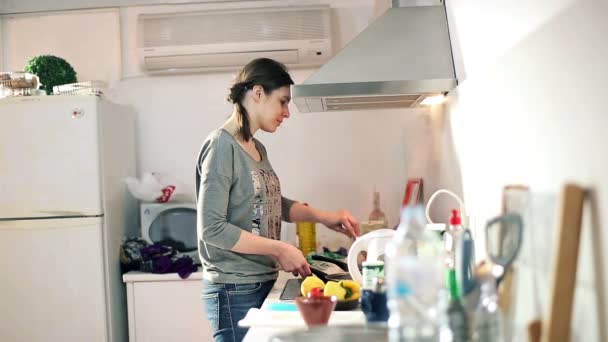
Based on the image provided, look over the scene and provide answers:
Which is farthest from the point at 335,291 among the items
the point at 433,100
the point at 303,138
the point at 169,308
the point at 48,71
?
the point at 48,71

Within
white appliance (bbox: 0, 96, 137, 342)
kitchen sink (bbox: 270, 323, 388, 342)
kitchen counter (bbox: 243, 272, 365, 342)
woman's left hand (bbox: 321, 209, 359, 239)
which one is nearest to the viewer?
kitchen sink (bbox: 270, 323, 388, 342)

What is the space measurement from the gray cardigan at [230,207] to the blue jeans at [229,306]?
0.03 metres

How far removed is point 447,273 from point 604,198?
0.32 meters

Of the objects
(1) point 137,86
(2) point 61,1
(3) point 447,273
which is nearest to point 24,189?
(1) point 137,86

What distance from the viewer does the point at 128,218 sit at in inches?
123

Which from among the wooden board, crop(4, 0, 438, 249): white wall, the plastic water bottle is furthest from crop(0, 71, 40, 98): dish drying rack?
the wooden board

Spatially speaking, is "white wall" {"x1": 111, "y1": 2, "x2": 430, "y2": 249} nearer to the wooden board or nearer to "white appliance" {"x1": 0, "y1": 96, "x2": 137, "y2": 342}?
"white appliance" {"x1": 0, "y1": 96, "x2": 137, "y2": 342}

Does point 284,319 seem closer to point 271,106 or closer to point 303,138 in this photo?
point 271,106

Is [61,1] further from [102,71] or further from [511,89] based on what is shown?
[511,89]

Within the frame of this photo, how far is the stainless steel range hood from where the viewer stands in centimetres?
196

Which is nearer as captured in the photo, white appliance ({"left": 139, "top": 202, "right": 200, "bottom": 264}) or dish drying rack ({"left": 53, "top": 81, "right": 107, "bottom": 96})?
dish drying rack ({"left": 53, "top": 81, "right": 107, "bottom": 96})

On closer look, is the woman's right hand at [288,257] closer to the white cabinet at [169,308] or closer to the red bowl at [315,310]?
the red bowl at [315,310]

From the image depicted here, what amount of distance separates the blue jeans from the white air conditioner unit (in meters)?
1.53

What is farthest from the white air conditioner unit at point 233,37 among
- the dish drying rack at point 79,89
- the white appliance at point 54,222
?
the white appliance at point 54,222
